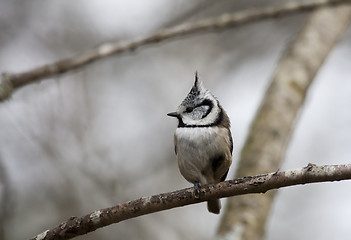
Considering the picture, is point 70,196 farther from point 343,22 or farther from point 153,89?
point 343,22

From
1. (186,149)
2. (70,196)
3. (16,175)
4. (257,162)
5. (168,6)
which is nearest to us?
(186,149)

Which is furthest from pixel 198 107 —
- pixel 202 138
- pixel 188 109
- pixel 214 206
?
pixel 214 206

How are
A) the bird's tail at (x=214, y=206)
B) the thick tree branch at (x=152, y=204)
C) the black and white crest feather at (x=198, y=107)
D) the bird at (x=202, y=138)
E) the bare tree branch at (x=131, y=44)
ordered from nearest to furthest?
the thick tree branch at (x=152, y=204) < the bird at (x=202, y=138) < the black and white crest feather at (x=198, y=107) < the bird's tail at (x=214, y=206) < the bare tree branch at (x=131, y=44)

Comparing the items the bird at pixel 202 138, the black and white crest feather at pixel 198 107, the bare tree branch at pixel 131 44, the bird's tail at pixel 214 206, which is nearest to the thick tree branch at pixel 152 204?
the bird at pixel 202 138

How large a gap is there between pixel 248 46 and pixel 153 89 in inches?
62.3

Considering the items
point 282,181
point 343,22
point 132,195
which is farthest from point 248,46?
point 282,181

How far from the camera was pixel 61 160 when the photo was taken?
223 inches

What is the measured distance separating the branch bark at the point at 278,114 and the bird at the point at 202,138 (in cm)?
109

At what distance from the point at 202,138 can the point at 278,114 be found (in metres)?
2.02

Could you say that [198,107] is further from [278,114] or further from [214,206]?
[278,114]

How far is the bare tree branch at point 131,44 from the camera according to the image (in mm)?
3920

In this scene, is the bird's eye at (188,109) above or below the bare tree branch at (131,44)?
below

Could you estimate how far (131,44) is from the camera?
170 inches

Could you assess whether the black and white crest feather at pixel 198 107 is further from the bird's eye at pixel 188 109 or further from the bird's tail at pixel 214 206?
the bird's tail at pixel 214 206
